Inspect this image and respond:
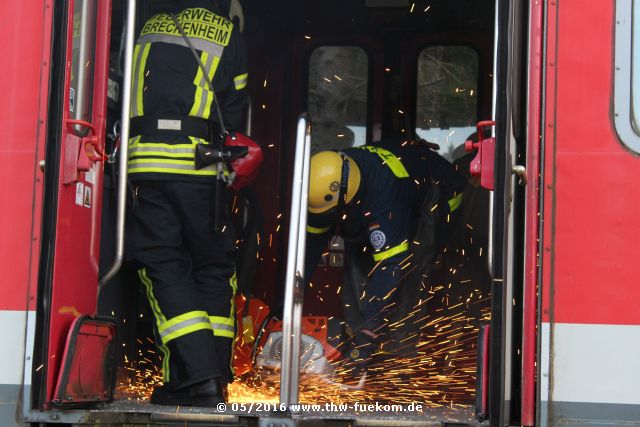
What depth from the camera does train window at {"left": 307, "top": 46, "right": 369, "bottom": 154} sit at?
18.7 feet

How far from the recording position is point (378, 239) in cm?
489

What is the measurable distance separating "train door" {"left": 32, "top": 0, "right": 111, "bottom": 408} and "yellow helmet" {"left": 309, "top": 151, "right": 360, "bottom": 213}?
A: 131 centimetres

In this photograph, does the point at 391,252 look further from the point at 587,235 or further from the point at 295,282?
the point at 587,235

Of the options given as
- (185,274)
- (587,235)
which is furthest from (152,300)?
(587,235)

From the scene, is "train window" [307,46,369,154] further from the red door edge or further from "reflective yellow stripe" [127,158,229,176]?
the red door edge

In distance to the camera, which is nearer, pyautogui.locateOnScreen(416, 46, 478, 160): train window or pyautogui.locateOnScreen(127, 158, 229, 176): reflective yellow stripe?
pyautogui.locateOnScreen(127, 158, 229, 176): reflective yellow stripe

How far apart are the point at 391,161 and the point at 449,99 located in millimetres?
765

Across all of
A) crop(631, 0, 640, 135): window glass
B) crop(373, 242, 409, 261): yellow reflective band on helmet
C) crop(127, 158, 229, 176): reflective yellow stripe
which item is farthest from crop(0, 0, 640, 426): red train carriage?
crop(373, 242, 409, 261): yellow reflective band on helmet

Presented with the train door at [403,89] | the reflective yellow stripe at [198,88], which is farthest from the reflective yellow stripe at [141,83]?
the train door at [403,89]

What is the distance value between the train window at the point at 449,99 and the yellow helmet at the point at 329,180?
2.76ft

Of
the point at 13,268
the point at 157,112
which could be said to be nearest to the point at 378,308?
the point at 157,112

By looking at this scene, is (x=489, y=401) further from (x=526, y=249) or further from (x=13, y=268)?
(x=13, y=268)

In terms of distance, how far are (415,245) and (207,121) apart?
1.38 meters

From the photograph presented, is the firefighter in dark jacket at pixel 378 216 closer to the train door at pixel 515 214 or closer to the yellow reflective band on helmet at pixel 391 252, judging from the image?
the yellow reflective band on helmet at pixel 391 252
